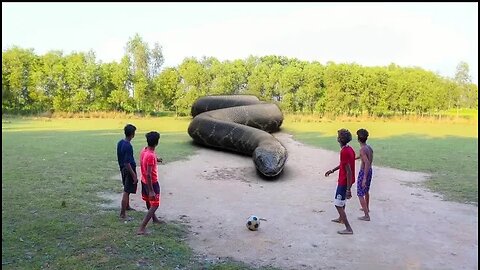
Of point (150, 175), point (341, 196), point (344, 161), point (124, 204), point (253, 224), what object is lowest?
point (253, 224)

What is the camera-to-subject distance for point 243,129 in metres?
14.6

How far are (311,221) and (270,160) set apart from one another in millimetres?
3901

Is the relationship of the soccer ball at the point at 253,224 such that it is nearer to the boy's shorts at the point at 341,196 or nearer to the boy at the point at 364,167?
the boy's shorts at the point at 341,196

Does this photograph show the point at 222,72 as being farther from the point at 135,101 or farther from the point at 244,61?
the point at 135,101

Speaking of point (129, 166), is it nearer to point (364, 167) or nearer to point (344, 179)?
point (344, 179)

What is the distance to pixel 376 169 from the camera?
1208 cm

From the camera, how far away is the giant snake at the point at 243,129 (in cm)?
1116

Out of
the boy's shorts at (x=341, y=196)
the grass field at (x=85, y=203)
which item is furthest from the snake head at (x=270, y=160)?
the boy's shorts at (x=341, y=196)

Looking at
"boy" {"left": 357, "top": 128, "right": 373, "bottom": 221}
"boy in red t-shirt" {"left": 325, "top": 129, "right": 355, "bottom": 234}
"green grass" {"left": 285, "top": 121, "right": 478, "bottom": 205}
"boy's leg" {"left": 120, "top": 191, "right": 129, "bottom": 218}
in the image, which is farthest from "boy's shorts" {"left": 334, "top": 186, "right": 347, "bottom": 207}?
"green grass" {"left": 285, "top": 121, "right": 478, "bottom": 205}

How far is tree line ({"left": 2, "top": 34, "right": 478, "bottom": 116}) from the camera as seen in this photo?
35406mm

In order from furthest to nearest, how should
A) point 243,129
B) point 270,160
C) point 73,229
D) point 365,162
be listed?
point 243,129 < point 270,160 < point 365,162 < point 73,229

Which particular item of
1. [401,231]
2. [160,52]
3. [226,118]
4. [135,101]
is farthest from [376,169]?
[160,52]

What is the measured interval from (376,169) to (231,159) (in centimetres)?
419

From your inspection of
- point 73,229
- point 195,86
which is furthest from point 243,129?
point 195,86
